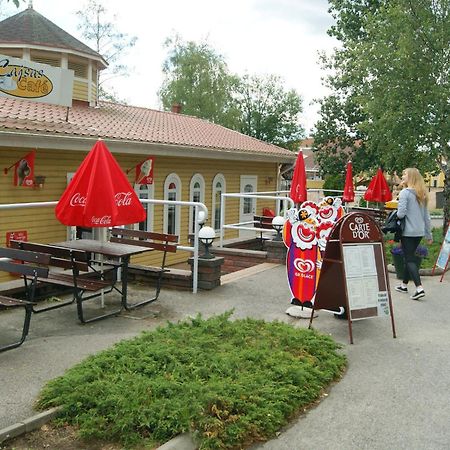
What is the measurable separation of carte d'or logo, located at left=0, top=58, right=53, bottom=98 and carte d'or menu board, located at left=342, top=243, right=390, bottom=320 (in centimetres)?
759

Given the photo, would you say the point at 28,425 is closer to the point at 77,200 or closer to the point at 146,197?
the point at 77,200

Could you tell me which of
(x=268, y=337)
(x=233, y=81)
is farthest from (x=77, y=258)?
(x=233, y=81)

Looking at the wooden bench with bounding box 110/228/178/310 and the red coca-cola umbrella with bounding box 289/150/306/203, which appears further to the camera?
the red coca-cola umbrella with bounding box 289/150/306/203

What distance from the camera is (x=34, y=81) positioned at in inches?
438

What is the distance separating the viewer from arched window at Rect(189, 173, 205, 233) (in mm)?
15453

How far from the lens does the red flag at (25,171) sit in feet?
33.0

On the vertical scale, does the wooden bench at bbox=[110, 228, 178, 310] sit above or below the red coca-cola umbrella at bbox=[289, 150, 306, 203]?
below

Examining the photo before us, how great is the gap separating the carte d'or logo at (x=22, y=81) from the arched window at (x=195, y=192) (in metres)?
5.16

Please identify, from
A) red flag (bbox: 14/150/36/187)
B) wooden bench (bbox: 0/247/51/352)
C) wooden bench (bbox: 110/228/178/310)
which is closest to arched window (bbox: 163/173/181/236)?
red flag (bbox: 14/150/36/187)

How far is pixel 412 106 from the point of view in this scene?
15.8m

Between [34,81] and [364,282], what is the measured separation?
313 inches

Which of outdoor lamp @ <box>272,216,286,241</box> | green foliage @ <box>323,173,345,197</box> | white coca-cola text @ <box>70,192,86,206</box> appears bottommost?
outdoor lamp @ <box>272,216,286,241</box>

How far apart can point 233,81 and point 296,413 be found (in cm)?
4747

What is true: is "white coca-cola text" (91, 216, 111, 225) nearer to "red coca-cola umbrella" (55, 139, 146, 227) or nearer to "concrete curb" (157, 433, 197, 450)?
"red coca-cola umbrella" (55, 139, 146, 227)
